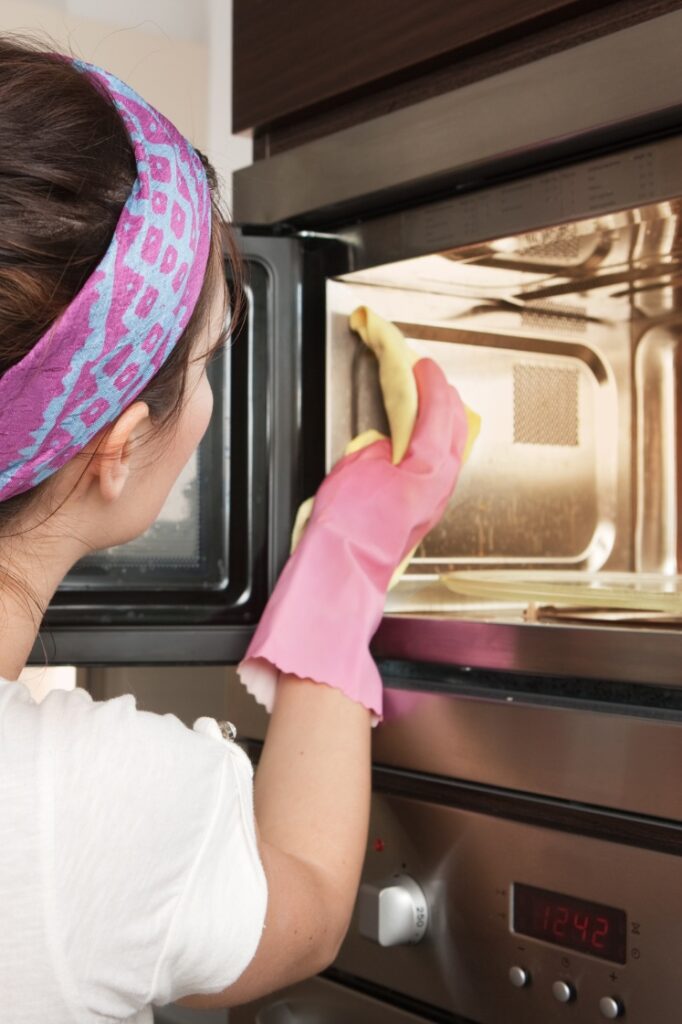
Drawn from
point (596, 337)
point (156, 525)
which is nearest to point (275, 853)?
point (156, 525)

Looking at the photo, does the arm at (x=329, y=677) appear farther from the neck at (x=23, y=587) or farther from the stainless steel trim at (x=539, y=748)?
the neck at (x=23, y=587)

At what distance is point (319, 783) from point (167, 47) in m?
1.47

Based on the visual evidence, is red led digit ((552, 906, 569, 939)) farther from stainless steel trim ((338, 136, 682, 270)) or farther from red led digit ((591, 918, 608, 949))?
stainless steel trim ((338, 136, 682, 270))

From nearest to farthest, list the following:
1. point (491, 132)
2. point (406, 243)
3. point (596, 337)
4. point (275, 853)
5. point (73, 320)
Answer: point (73, 320)
point (275, 853)
point (491, 132)
point (406, 243)
point (596, 337)

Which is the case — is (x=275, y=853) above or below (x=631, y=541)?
below

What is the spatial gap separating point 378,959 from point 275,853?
0.29 meters

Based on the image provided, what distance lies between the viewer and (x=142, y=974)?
2.08 feet

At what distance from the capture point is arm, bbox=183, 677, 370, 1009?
71 cm

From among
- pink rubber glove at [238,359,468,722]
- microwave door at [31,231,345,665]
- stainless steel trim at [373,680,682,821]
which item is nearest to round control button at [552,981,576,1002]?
stainless steel trim at [373,680,682,821]

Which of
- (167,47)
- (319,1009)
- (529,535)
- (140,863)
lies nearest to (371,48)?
(529,535)

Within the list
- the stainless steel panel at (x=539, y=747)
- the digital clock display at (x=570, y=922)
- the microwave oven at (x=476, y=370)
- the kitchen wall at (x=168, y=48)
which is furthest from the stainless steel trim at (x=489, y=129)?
the kitchen wall at (x=168, y=48)

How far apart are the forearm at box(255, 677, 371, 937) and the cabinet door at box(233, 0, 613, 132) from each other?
1.69ft

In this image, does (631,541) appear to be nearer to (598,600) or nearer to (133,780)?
(598,600)

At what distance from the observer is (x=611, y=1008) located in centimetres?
79
